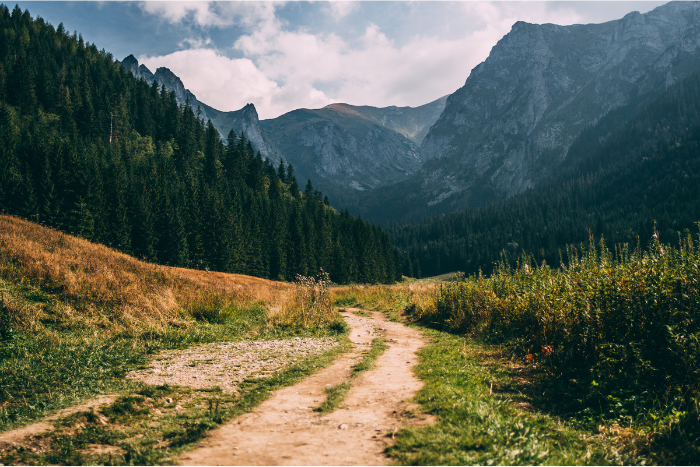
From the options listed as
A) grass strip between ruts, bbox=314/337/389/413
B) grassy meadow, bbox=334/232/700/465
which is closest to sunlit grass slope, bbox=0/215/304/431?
grass strip between ruts, bbox=314/337/389/413

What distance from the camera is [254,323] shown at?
15359 millimetres

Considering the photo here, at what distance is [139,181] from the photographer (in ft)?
201

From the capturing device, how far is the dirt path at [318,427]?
4.46 metres

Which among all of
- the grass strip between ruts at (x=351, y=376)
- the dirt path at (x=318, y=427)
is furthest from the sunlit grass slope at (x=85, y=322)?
the grass strip between ruts at (x=351, y=376)

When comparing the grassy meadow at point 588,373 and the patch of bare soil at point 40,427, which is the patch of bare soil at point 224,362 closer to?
the patch of bare soil at point 40,427

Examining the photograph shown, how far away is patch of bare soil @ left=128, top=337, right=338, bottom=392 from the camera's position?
7.83m

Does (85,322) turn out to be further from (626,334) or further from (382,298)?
(382,298)

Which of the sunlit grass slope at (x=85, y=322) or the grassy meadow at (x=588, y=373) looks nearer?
the grassy meadow at (x=588, y=373)

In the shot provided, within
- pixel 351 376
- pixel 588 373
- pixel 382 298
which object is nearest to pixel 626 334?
pixel 588 373

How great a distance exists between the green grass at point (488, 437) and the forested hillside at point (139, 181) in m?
51.7

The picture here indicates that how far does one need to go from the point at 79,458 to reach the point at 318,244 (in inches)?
2930

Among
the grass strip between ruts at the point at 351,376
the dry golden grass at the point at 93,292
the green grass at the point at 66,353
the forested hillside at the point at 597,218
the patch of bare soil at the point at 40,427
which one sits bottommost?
the grass strip between ruts at the point at 351,376

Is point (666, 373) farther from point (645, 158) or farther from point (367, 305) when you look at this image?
point (645, 158)

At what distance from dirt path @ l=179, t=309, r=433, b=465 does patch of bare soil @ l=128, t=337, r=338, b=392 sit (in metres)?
1.44
